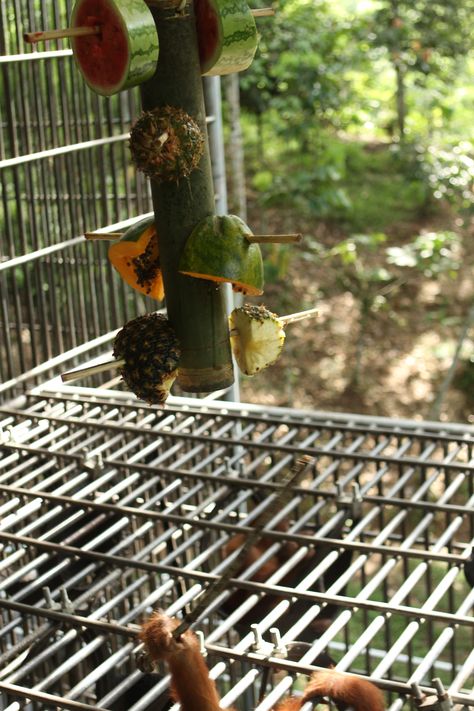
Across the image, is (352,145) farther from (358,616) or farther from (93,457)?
(93,457)

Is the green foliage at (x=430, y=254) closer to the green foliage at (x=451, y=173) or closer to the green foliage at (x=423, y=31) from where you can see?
the green foliage at (x=451, y=173)

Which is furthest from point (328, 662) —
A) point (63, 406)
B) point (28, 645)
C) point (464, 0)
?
point (464, 0)

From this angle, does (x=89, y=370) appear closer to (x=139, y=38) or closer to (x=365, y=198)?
(x=139, y=38)

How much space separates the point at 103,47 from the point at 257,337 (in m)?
0.61

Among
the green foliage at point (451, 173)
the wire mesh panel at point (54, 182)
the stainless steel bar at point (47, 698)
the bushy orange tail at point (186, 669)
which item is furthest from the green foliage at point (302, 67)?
the stainless steel bar at point (47, 698)

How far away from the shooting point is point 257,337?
1869mm

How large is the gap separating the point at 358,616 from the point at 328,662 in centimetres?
337

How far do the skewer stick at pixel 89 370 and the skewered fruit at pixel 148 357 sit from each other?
0.05ft

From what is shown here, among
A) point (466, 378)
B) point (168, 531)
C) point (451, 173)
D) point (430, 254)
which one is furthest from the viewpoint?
point (466, 378)

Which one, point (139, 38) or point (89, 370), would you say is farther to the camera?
point (89, 370)

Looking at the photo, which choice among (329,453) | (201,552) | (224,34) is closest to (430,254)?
(329,453)

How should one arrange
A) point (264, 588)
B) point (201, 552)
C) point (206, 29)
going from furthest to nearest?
point (201, 552) → point (264, 588) → point (206, 29)

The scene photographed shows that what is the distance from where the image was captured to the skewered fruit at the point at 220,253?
5.81 ft

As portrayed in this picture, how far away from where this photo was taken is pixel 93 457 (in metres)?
2.99
